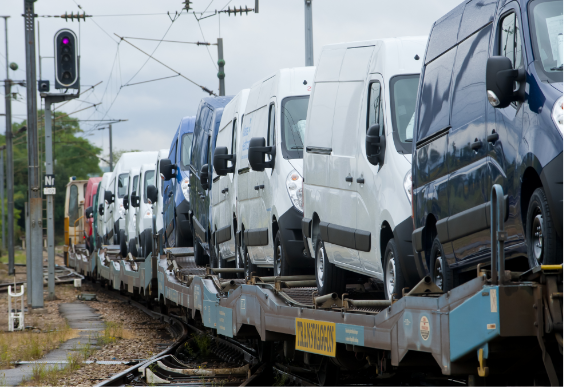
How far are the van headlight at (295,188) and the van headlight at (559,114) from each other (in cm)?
Answer: 571

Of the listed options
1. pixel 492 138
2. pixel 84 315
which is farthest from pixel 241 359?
pixel 84 315

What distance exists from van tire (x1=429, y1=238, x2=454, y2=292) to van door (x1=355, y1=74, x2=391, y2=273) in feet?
2.85

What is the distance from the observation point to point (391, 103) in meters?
7.94

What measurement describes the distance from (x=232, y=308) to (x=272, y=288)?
142 centimetres

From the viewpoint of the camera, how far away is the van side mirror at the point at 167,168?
62.2 feet

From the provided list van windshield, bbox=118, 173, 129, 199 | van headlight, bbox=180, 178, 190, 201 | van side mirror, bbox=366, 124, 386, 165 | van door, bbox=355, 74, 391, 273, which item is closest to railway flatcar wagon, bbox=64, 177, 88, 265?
van windshield, bbox=118, 173, 129, 199

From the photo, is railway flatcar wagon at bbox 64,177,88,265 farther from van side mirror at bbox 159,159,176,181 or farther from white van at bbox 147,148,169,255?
van side mirror at bbox 159,159,176,181

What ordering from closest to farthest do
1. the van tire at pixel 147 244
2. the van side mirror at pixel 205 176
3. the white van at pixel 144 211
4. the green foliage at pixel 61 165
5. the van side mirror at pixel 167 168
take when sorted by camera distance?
the van side mirror at pixel 205 176 → the van side mirror at pixel 167 168 → the van tire at pixel 147 244 → the white van at pixel 144 211 → the green foliage at pixel 61 165

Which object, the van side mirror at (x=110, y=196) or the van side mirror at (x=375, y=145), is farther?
the van side mirror at (x=110, y=196)

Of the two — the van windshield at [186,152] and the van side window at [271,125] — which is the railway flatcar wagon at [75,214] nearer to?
the van windshield at [186,152]

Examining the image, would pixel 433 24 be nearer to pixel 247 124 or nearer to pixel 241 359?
pixel 247 124

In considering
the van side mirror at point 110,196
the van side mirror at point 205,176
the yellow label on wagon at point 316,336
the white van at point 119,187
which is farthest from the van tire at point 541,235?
the van side mirror at point 110,196

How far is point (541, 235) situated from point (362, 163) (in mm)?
3209

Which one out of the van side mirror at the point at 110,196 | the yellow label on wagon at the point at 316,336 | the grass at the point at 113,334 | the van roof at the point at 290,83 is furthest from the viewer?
the van side mirror at the point at 110,196
